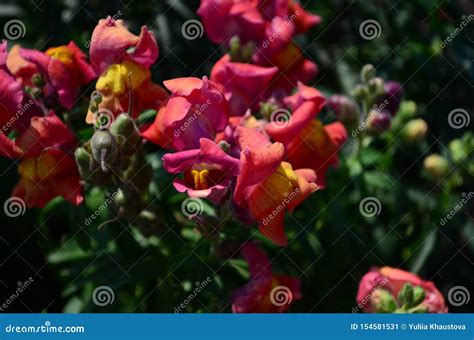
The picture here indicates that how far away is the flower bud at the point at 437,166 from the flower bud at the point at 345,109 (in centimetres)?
31

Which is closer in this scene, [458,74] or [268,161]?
[268,161]

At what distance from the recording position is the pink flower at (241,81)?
2.28 meters

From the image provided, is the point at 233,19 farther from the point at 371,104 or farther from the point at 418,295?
the point at 418,295

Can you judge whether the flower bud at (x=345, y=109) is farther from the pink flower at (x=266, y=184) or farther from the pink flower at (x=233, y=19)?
the pink flower at (x=266, y=184)

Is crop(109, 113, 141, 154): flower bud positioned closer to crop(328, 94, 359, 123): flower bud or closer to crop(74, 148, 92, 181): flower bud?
crop(74, 148, 92, 181): flower bud

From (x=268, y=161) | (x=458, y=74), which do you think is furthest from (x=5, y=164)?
(x=458, y=74)

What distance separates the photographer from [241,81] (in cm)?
229

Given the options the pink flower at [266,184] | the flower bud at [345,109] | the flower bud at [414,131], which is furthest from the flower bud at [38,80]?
the flower bud at [414,131]

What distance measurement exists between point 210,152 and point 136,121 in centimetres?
38

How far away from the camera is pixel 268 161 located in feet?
6.10

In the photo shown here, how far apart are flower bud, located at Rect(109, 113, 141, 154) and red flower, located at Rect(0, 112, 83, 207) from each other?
0.54ft

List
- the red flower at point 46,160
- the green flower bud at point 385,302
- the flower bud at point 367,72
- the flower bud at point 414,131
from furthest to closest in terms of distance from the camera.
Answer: the flower bud at point 414,131 < the flower bud at point 367,72 < the green flower bud at point 385,302 < the red flower at point 46,160

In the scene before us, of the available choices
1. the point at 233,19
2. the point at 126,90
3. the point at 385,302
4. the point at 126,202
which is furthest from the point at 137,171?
the point at 385,302

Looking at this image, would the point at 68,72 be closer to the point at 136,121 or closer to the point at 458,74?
the point at 136,121
